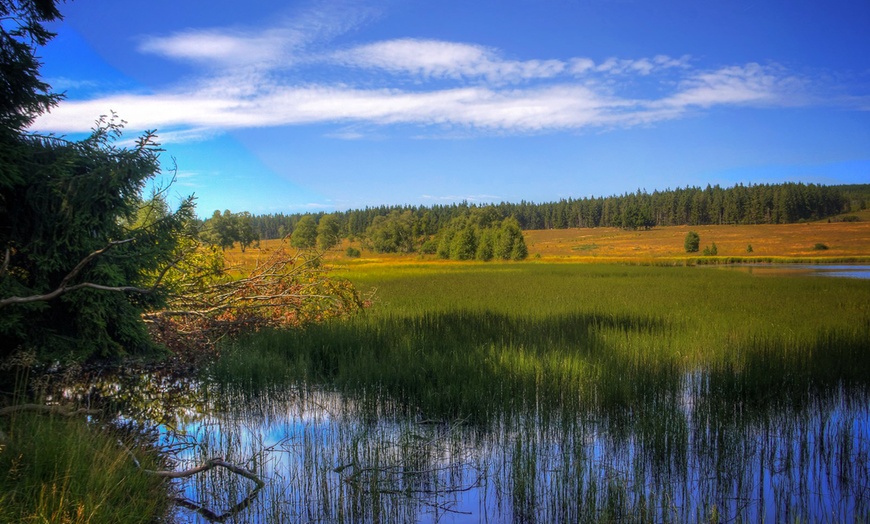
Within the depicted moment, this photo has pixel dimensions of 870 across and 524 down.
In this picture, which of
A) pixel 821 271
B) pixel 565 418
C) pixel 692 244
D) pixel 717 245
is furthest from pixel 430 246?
pixel 565 418

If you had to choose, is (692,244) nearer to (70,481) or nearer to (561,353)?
(561,353)

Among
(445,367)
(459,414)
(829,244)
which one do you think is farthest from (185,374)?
(829,244)

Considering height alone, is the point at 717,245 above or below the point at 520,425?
above

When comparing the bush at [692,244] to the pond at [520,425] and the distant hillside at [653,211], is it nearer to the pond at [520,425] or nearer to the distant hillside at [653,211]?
the distant hillside at [653,211]

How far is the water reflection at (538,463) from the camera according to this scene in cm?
421

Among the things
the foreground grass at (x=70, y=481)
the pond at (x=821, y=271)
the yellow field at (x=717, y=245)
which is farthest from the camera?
the yellow field at (x=717, y=245)

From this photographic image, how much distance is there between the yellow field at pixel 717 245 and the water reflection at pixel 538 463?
1548 inches

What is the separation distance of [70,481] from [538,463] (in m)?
3.81

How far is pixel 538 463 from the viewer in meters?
5.04

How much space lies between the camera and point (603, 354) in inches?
372

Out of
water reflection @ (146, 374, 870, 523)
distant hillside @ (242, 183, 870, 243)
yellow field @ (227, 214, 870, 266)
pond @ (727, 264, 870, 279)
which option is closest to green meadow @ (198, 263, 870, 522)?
water reflection @ (146, 374, 870, 523)

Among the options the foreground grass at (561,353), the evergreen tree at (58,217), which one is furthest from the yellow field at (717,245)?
the evergreen tree at (58,217)

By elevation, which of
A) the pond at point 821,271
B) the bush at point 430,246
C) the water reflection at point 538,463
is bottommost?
the pond at point 821,271

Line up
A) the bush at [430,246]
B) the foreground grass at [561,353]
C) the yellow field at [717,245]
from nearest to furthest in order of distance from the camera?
the foreground grass at [561,353] < the yellow field at [717,245] < the bush at [430,246]
